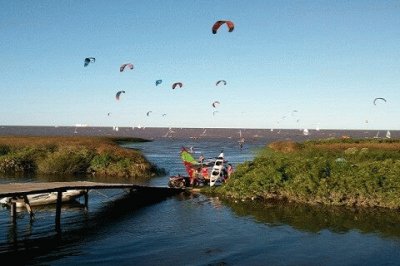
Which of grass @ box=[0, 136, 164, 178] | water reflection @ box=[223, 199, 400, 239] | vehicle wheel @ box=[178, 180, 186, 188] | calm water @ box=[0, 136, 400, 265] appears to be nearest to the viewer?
calm water @ box=[0, 136, 400, 265]

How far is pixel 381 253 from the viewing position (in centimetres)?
1931

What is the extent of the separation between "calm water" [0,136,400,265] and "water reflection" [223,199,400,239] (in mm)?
57

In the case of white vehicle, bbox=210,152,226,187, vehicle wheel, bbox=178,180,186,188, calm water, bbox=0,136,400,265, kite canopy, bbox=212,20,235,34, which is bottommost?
calm water, bbox=0,136,400,265

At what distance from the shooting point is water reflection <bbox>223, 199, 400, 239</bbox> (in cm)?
2370

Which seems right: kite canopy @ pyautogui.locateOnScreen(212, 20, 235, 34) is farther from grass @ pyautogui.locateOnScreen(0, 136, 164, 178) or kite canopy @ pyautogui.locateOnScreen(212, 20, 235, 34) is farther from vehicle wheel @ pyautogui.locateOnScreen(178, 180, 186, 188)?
grass @ pyautogui.locateOnScreen(0, 136, 164, 178)

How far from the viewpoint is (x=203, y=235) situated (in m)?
22.2

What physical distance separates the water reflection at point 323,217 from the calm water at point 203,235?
0.06 meters

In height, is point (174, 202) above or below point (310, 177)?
below

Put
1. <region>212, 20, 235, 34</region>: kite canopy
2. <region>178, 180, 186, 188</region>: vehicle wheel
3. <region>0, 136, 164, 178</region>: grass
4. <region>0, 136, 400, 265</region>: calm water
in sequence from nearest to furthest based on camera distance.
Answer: <region>0, 136, 400, 265</region>: calm water, <region>212, 20, 235, 34</region>: kite canopy, <region>178, 180, 186, 188</region>: vehicle wheel, <region>0, 136, 164, 178</region>: grass

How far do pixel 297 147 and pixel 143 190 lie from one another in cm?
4119

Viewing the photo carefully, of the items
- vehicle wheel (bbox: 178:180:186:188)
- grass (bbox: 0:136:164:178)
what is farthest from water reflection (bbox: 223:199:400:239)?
grass (bbox: 0:136:164:178)

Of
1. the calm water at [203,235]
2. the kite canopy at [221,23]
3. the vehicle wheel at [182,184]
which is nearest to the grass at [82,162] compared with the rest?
the vehicle wheel at [182,184]

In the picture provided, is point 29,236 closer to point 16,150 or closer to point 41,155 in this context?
point 41,155

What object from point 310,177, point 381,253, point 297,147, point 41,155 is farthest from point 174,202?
point 297,147
